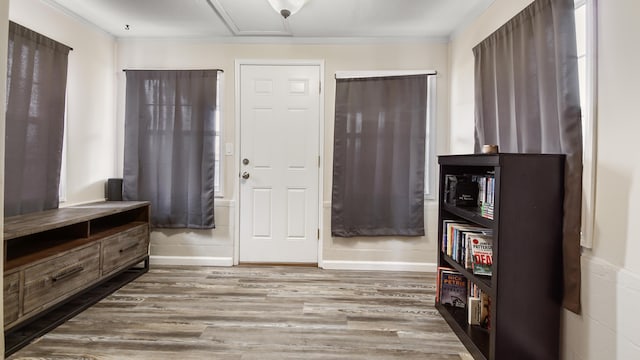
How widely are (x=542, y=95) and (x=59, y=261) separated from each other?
9.82 ft

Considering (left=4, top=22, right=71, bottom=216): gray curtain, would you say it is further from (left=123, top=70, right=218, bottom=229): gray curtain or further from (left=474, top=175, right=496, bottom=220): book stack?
(left=474, top=175, right=496, bottom=220): book stack

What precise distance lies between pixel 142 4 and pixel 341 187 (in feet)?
7.48

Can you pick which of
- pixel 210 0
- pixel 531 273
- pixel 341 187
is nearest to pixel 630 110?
pixel 531 273

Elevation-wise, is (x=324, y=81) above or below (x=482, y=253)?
above

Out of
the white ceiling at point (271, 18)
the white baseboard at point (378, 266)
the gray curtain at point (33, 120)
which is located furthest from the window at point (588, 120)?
the gray curtain at point (33, 120)

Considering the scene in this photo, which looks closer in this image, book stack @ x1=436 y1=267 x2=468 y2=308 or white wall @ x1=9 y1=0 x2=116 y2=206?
book stack @ x1=436 y1=267 x2=468 y2=308

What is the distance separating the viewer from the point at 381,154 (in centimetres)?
308

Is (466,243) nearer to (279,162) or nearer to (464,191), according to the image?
(464,191)

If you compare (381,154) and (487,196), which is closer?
(487,196)

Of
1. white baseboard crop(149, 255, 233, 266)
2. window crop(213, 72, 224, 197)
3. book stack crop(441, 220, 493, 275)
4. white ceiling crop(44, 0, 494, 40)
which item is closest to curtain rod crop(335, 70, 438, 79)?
white ceiling crop(44, 0, 494, 40)

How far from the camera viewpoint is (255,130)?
3221 mm

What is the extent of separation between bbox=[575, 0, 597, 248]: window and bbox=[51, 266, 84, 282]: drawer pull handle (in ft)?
9.57

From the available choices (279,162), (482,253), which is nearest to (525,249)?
(482,253)

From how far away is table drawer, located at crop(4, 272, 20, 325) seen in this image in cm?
167
